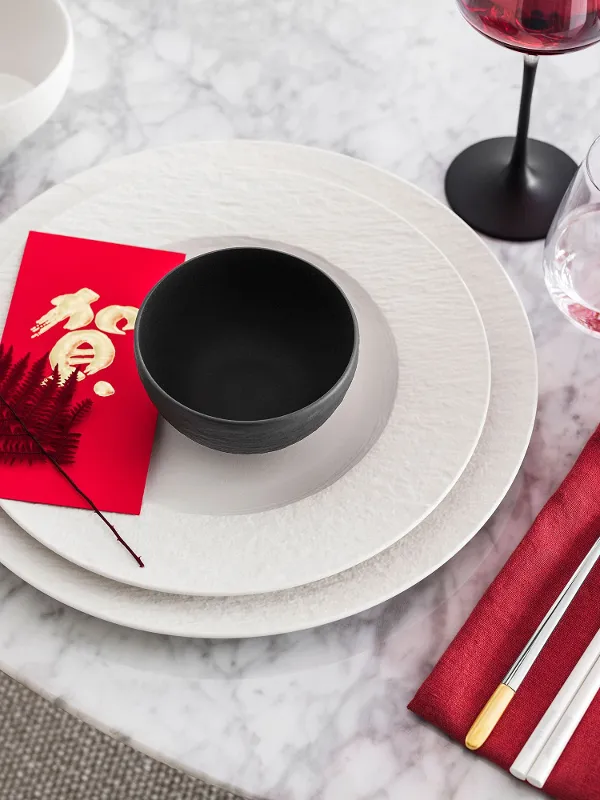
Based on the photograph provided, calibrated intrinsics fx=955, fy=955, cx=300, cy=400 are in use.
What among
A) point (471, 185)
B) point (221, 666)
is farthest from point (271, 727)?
point (471, 185)

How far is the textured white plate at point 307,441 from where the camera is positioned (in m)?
0.58

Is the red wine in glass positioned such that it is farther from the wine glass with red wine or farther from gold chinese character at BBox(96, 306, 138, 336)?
gold chinese character at BBox(96, 306, 138, 336)

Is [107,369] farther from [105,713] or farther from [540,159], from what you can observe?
[540,159]

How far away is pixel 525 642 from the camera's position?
597 mm

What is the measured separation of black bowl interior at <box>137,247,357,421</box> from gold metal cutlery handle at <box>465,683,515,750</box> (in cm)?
23

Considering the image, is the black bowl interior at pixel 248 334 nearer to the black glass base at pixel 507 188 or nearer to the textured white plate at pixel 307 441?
the textured white plate at pixel 307 441

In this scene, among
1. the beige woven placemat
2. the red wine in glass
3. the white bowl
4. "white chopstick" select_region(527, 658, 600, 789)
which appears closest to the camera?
"white chopstick" select_region(527, 658, 600, 789)

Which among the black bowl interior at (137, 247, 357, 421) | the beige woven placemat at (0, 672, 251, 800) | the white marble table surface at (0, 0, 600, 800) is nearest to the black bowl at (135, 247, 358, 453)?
the black bowl interior at (137, 247, 357, 421)

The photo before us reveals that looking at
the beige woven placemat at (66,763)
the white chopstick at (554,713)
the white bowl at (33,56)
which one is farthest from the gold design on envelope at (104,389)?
the beige woven placemat at (66,763)

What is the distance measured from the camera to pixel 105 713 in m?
0.59

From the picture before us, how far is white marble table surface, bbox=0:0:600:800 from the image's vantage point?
0.58 metres

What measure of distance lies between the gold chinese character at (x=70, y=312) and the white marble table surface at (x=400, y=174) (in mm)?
178

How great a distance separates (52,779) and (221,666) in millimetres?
505

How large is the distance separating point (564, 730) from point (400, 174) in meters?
0.51
